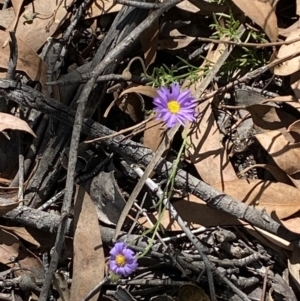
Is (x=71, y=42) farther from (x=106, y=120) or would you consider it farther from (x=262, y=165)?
(x=262, y=165)

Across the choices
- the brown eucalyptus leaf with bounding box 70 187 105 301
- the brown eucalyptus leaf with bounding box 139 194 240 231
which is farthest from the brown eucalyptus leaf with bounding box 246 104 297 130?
the brown eucalyptus leaf with bounding box 70 187 105 301

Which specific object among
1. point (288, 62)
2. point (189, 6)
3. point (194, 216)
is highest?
point (189, 6)

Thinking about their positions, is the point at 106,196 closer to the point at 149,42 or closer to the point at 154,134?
the point at 154,134

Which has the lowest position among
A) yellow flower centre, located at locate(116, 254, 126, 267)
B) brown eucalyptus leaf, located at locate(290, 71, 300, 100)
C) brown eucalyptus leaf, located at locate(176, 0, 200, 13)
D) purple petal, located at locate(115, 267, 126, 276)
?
purple petal, located at locate(115, 267, 126, 276)

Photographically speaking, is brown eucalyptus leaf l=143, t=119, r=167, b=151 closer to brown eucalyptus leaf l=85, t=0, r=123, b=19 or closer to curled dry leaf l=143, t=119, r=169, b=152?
curled dry leaf l=143, t=119, r=169, b=152

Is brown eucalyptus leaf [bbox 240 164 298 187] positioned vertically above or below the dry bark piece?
above

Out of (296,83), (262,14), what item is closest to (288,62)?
(296,83)

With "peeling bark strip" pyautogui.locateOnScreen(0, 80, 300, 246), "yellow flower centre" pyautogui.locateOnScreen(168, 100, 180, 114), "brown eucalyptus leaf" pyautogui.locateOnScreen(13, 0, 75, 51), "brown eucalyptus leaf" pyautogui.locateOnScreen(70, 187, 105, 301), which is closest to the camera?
"yellow flower centre" pyautogui.locateOnScreen(168, 100, 180, 114)
